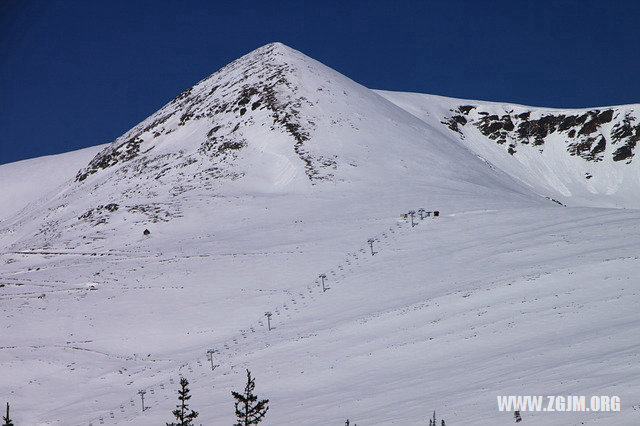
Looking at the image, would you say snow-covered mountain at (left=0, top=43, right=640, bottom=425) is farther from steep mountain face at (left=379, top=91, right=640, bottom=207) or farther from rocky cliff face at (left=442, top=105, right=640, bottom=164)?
rocky cliff face at (left=442, top=105, right=640, bottom=164)

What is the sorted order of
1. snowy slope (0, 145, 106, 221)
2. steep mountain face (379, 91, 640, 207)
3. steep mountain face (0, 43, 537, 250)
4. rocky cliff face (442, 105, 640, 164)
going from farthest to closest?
snowy slope (0, 145, 106, 221)
rocky cliff face (442, 105, 640, 164)
steep mountain face (379, 91, 640, 207)
steep mountain face (0, 43, 537, 250)

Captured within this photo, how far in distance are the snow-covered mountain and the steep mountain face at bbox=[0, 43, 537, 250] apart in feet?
1.29

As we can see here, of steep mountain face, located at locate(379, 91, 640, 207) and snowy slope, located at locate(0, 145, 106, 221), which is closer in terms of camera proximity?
steep mountain face, located at locate(379, 91, 640, 207)

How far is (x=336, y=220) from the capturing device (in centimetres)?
7906

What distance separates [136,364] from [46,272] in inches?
894

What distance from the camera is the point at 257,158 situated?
104250 mm

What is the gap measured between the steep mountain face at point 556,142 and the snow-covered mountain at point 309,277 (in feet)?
20.6

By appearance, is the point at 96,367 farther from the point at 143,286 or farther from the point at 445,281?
the point at 445,281

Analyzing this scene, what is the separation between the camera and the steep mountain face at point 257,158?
92750 millimetres

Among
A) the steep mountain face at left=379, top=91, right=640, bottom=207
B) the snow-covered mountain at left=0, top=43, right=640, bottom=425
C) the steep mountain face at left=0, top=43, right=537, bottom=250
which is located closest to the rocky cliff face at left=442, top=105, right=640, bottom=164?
the steep mountain face at left=379, top=91, right=640, bottom=207

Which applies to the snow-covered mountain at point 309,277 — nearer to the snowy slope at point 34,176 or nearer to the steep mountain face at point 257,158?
the steep mountain face at point 257,158

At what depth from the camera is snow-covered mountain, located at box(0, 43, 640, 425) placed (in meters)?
39.4

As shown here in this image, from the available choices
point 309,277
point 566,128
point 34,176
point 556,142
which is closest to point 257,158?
point 309,277

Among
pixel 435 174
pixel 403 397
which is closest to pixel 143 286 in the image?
pixel 403 397
